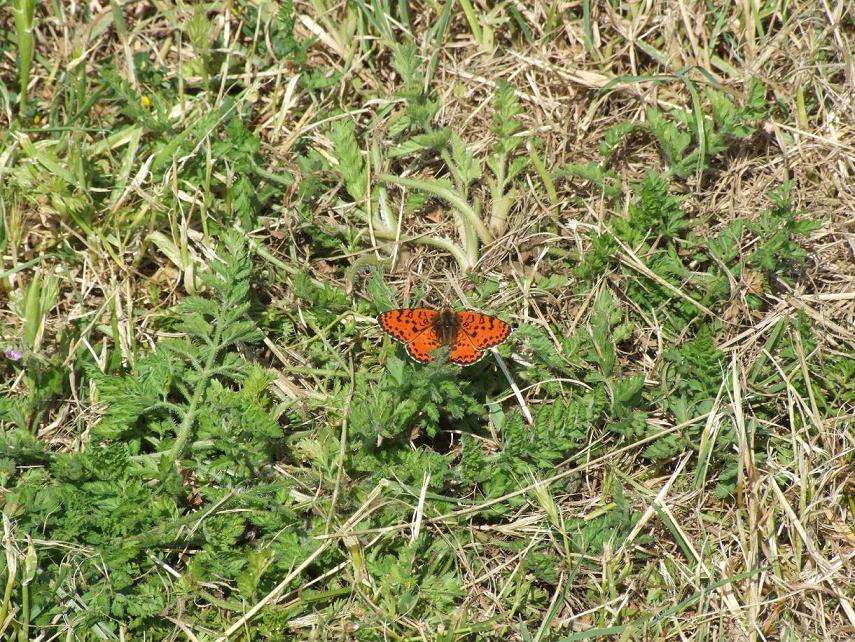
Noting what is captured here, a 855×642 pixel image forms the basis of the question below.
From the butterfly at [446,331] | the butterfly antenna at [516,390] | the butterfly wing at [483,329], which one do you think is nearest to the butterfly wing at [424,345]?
the butterfly at [446,331]

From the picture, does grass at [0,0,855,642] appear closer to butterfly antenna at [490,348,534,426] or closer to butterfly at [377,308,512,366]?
butterfly antenna at [490,348,534,426]

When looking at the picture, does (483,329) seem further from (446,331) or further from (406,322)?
(406,322)

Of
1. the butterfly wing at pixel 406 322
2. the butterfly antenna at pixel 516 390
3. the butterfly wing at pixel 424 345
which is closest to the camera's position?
the butterfly wing at pixel 424 345

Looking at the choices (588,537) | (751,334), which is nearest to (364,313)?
(588,537)

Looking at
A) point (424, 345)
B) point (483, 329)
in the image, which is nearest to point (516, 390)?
point (483, 329)

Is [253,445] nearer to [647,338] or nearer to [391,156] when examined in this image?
[391,156]

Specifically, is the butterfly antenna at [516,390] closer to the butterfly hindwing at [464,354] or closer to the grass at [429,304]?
the grass at [429,304]

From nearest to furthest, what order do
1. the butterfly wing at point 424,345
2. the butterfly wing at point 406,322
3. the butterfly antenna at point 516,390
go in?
the butterfly wing at point 424,345 → the butterfly wing at point 406,322 → the butterfly antenna at point 516,390
